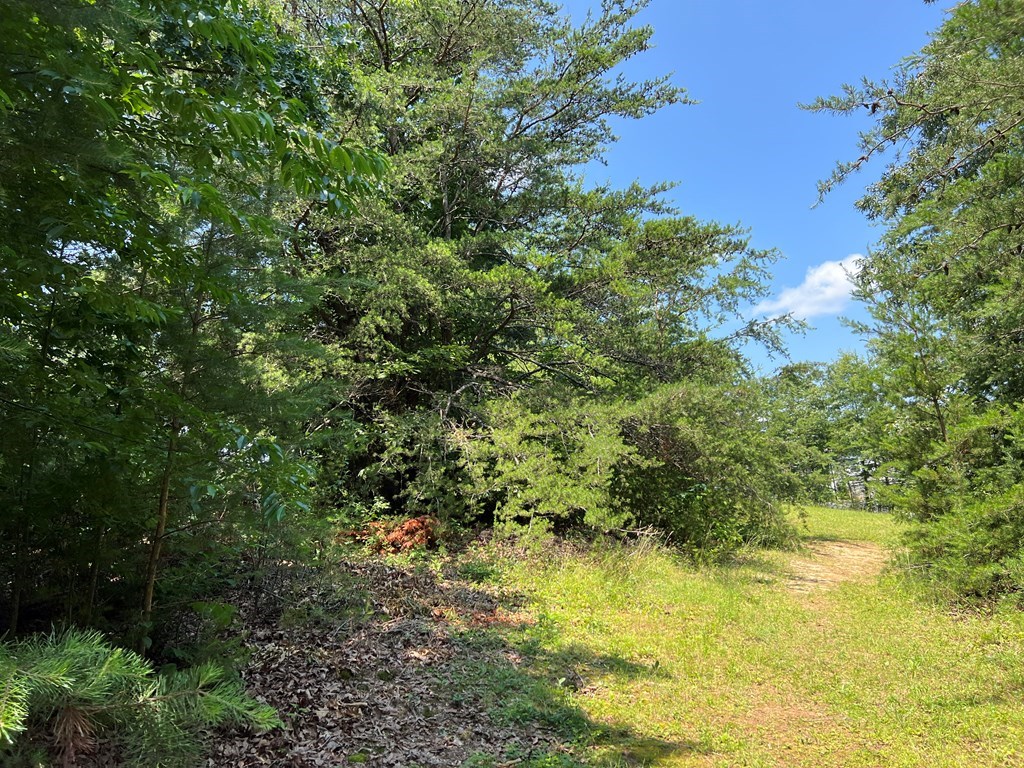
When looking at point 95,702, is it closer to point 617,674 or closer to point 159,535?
point 159,535

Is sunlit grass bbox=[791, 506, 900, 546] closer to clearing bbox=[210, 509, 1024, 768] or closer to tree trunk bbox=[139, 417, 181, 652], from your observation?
clearing bbox=[210, 509, 1024, 768]

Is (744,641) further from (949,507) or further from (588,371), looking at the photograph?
(588,371)

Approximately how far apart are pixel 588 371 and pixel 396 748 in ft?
25.4

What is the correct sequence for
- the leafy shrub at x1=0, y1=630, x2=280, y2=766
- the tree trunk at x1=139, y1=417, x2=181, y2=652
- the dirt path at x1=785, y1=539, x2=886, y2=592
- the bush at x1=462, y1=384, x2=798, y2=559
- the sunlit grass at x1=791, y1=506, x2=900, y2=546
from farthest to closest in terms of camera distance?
1. the sunlit grass at x1=791, y1=506, x2=900, y2=546
2. the dirt path at x1=785, y1=539, x2=886, y2=592
3. the bush at x1=462, y1=384, x2=798, y2=559
4. the tree trunk at x1=139, y1=417, x2=181, y2=652
5. the leafy shrub at x1=0, y1=630, x2=280, y2=766

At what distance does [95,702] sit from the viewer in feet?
5.83

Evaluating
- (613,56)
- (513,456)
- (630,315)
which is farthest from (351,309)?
(613,56)

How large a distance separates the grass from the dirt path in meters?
1.02

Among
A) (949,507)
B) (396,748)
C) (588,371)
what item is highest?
(588,371)

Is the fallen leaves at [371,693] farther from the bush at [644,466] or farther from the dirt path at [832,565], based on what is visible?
the dirt path at [832,565]

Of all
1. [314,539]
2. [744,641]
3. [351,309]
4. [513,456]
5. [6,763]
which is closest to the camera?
[6,763]

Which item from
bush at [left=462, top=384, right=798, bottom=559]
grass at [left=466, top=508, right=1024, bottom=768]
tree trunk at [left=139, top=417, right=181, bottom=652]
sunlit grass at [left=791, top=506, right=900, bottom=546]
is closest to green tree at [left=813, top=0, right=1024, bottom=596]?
grass at [left=466, top=508, right=1024, bottom=768]

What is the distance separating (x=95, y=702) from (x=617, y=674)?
4518 millimetres

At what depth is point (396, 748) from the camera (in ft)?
12.6

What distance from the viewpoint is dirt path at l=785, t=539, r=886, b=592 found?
942cm
